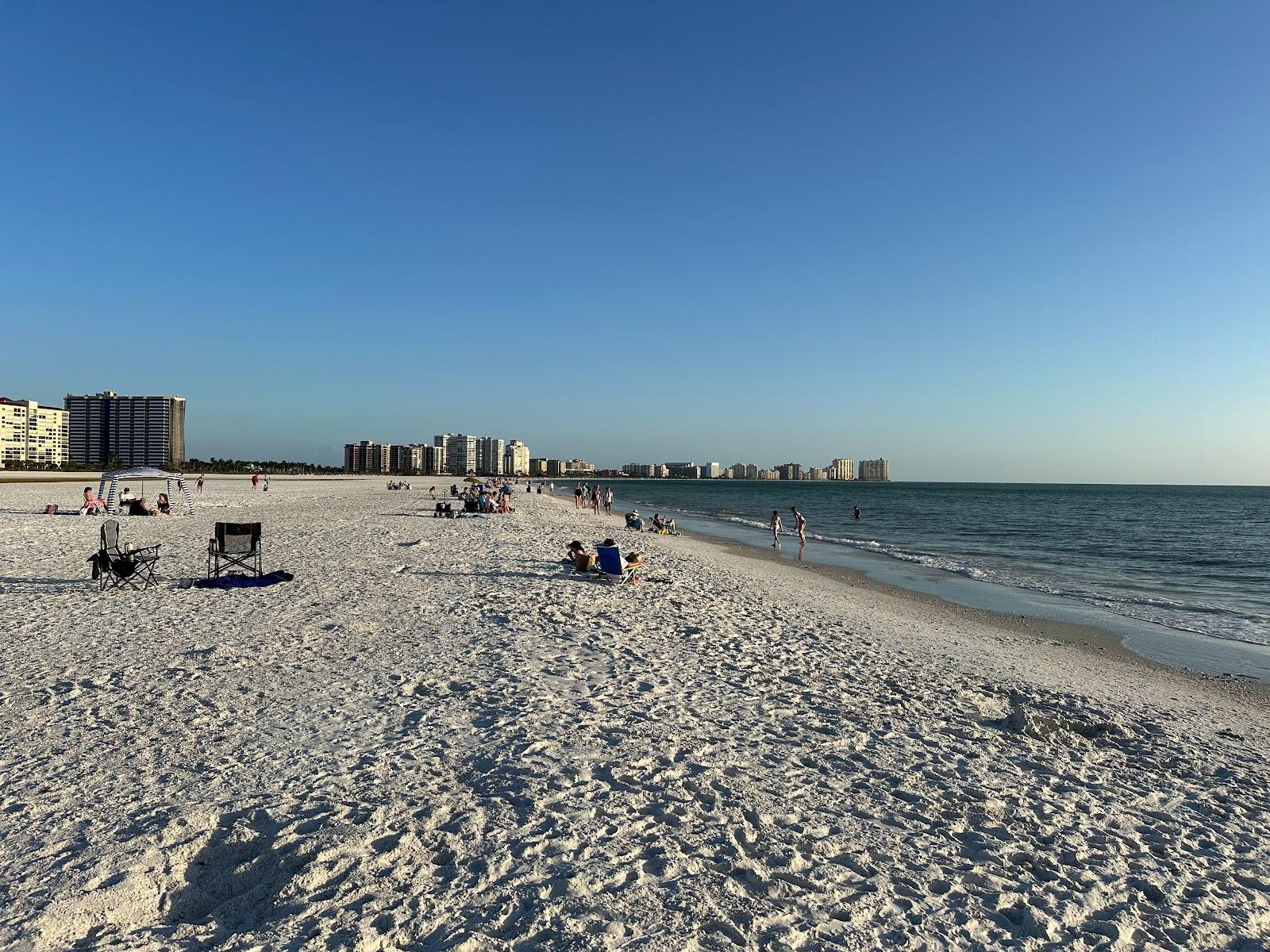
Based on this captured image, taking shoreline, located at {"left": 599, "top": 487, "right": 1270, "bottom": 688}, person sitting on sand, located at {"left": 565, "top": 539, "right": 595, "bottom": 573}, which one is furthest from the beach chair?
shoreline, located at {"left": 599, "top": 487, "right": 1270, "bottom": 688}

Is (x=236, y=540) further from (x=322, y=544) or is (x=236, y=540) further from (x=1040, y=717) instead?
(x=1040, y=717)

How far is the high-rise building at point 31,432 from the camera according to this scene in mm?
127688

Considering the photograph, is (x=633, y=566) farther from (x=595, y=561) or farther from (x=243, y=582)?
(x=243, y=582)

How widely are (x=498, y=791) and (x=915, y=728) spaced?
348 cm

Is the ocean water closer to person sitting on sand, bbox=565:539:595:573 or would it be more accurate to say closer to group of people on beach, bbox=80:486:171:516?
person sitting on sand, bbox=565:539:595:573

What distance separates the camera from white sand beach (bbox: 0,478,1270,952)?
313 centimetres

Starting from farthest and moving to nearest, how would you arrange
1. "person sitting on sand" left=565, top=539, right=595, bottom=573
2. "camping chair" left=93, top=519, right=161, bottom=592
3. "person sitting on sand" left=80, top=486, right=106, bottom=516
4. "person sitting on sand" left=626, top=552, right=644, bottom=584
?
"person sitting on sand" left=80, top=486, right=106, bottom=516 < "person sitting on sand" left=565, top=539, right=595, bottom=573 < "person sitting on sand" left=626, top=552, right=644, bottom=584 < "camping chair" left=93, top=519, right=161, bottom=592

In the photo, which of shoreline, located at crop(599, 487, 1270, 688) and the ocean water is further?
the ocean water

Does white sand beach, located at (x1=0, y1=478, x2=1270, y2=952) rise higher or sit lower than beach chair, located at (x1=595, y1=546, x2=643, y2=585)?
lower

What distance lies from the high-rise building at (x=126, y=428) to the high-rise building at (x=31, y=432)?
4517 mm

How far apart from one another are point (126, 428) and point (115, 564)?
174 meters

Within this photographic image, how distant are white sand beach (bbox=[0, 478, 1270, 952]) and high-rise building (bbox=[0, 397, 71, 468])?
6107 inches

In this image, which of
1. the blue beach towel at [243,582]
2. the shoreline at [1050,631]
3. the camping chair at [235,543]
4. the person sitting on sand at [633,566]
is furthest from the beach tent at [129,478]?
the shoreline at [1050,631]

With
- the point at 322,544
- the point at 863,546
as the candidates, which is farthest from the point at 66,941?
the point at 863,546
